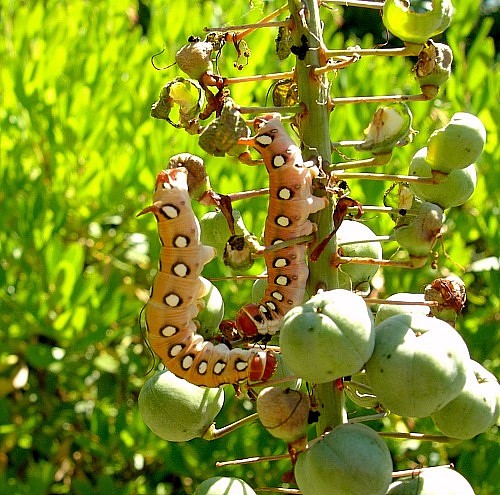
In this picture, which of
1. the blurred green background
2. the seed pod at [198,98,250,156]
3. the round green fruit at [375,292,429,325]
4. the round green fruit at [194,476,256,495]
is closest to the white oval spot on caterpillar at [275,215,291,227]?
the seed pod at [198,98,250,156]

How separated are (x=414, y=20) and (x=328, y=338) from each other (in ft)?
1.44

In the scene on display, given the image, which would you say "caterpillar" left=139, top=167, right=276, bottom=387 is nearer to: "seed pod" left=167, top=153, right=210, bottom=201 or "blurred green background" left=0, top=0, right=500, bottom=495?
"seed pod" left=167, top=153, right=210, bottom=201

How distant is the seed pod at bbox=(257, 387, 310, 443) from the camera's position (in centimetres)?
110

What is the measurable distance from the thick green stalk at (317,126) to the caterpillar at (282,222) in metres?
0.03

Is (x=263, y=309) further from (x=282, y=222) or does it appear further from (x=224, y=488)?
(x=224, y=488)

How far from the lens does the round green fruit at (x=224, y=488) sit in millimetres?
1180

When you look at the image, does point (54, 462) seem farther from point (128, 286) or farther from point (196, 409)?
point (196, 409)

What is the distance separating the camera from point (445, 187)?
4.09 ft

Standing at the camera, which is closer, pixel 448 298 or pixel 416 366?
pixel 416 366

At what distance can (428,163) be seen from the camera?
48.4 inches

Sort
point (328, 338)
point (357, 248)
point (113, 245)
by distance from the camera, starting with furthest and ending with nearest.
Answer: point (113, 245) < point (357, 248) < point (328, 338)

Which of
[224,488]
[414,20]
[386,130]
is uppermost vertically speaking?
[414,20]

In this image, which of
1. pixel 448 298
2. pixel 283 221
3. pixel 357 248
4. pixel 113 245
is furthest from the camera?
pixel 113 245

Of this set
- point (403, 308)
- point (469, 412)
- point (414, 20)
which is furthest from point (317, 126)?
point (469, 412)
